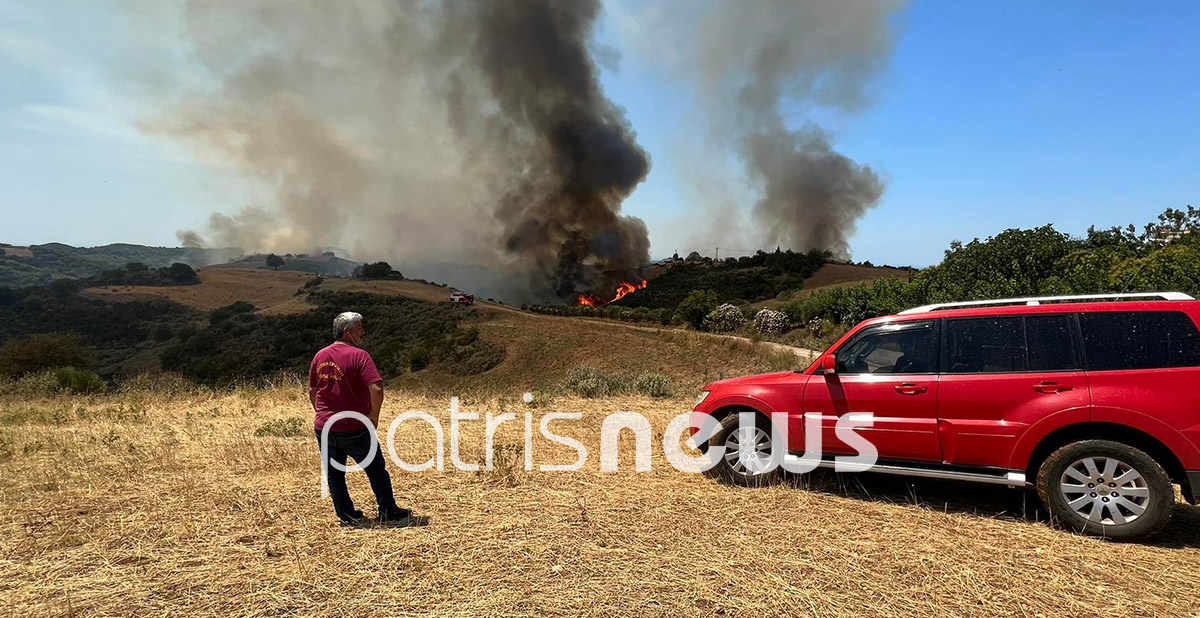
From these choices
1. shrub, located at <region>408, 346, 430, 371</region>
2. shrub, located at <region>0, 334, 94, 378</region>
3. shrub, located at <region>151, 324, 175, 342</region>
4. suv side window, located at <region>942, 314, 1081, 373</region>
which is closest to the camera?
suv side window, located at <region>942, 314, 1081, 373</region>

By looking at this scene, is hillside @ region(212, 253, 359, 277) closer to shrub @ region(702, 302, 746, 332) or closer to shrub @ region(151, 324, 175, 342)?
shrub @ region(151, 324, 175, 342)

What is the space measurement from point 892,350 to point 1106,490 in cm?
172

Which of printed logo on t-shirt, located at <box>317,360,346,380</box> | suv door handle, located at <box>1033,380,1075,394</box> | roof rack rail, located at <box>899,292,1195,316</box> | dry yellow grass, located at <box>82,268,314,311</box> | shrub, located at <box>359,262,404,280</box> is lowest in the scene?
printed logo on t-shirt, located at <box>317,360,346,380</box>

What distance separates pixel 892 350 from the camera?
5.13 metres

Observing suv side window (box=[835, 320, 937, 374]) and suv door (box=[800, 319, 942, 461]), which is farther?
suv side window (box=[835, 320, 937, 374])

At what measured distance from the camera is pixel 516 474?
5.91m

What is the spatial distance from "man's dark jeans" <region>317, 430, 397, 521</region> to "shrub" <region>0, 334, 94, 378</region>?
34240 millimetres

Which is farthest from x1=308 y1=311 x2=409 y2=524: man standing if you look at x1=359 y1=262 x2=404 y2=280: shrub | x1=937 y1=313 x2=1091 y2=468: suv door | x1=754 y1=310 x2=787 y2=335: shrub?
x1=359 y1=262 x2=404 y2=280: shrub

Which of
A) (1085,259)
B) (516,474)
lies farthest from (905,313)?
(1085,259)

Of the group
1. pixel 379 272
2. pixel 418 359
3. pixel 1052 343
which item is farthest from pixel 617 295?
pixel 1052 343

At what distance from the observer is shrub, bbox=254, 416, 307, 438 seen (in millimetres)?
7969

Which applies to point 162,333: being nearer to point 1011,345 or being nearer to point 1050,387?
point 1011,345

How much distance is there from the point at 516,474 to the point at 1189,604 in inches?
196

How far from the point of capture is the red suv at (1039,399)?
4.00 metres
